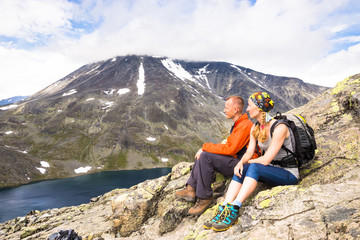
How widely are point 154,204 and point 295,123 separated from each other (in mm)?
8279

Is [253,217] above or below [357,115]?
below

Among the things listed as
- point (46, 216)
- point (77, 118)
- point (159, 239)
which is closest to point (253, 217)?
point (159, 239)

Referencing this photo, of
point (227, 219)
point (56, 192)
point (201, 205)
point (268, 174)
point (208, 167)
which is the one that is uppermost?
point (208, 167)

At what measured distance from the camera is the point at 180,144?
183 metres

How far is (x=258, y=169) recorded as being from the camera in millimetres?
5762

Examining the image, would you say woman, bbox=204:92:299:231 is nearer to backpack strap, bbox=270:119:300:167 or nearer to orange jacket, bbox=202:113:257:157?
backpack strap, bbox=270:119:300:167

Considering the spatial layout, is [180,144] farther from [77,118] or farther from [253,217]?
[253,217]

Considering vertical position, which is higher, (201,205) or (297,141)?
(297,141)

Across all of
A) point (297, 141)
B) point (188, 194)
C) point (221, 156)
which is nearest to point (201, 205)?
point (188, 194)

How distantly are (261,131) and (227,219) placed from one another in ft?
8.97

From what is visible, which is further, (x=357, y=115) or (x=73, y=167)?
(x=73, y=167)

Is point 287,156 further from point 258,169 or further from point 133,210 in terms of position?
point 133,210

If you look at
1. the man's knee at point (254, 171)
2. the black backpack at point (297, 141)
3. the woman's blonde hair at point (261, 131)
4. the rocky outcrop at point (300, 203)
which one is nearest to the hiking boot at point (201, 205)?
the rocky outcrop at point (300, 203)

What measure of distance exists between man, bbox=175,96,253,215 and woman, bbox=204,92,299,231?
0.63m
